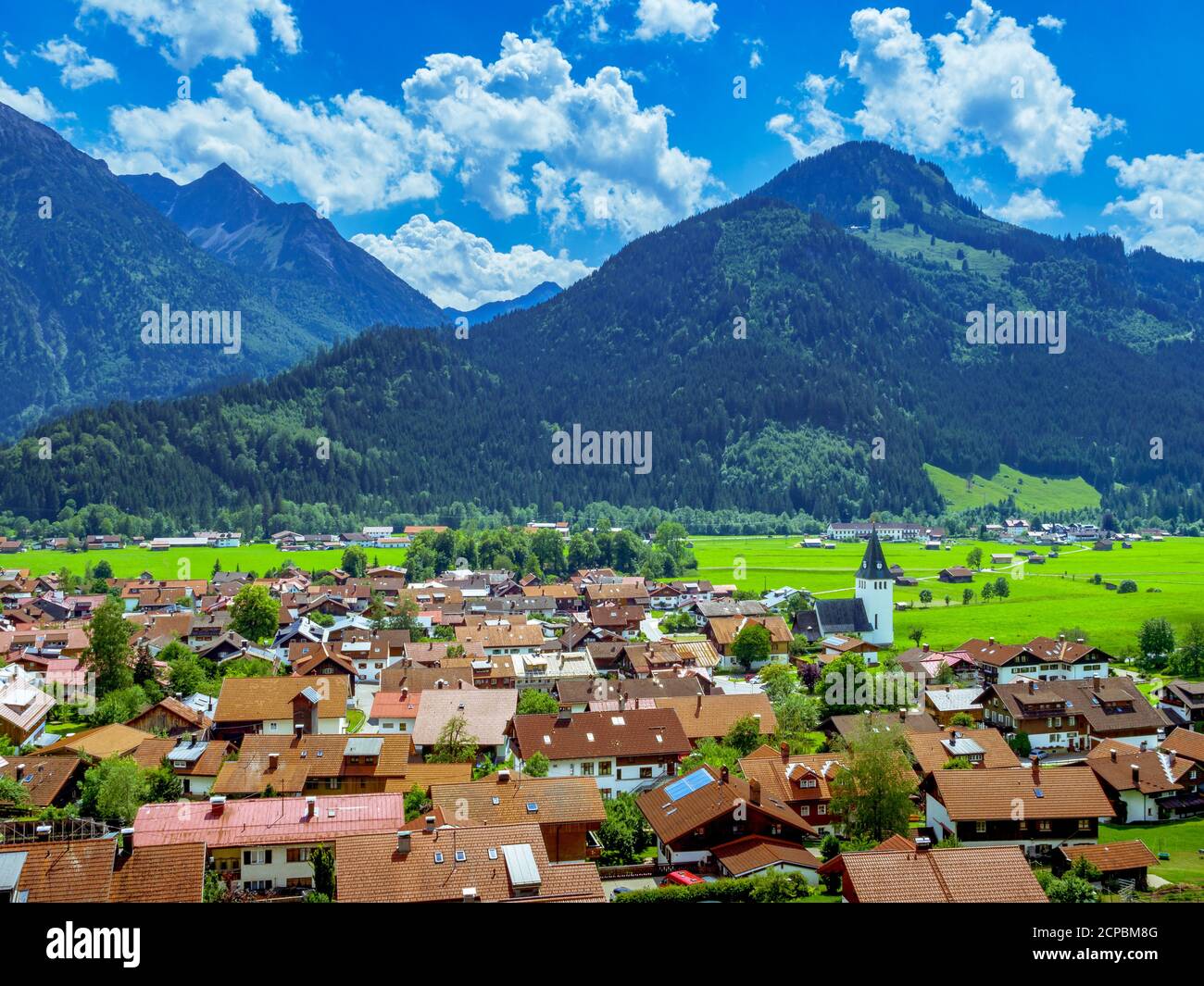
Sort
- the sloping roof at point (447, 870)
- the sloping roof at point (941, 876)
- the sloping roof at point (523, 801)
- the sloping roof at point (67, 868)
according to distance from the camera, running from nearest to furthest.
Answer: the sloping roof at point (67, 868), the sloping roof at point (941, 876), the sloping roof at point (447, 870), the sloping roof at point (523, 801)

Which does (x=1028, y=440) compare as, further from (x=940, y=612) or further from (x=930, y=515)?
(x=940, y=612)

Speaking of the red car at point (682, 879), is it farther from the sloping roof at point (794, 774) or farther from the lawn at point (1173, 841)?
the lawn at point (1173, 841)

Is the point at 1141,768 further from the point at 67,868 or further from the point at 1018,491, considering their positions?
the point at 1018,491

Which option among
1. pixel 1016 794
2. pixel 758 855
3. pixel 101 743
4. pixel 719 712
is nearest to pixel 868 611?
pixel 719 712

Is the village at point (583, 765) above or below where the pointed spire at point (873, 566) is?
below

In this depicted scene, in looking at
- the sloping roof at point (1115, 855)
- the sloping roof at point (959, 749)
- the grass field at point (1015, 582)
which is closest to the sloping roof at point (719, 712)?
the sloping roof at point (959, 749)

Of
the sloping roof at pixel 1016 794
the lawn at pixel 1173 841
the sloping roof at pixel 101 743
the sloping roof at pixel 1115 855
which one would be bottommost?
the lawn at pixel 1173 841
